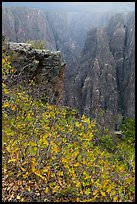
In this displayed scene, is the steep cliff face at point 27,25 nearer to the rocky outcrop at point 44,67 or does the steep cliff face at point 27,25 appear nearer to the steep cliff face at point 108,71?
the steep cliff face at point 108,71

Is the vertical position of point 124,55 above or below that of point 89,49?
below

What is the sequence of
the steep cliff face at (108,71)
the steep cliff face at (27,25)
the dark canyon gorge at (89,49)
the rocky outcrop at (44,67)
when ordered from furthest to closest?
1. the steep cliff face at (27,25)
2. the dark canyon gorge at (89,49)
3. the steep cliff face at (108,71)
4. the rocky outcrop at (44,67)

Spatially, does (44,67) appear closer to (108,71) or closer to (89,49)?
(108,71)

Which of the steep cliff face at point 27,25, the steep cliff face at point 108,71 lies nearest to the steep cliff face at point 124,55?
the steep cliff face at point 108,71

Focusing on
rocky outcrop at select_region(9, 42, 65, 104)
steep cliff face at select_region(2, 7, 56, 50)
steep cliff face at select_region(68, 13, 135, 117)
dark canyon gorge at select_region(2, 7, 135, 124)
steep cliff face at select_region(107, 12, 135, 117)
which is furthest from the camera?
steep cliff face at select_region(2, 7, 56, 50)

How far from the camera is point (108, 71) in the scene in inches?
3162

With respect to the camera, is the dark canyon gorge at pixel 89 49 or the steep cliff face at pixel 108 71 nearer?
the steep cliff face at pixel 108 71

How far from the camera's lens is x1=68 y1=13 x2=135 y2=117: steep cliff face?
7356cm

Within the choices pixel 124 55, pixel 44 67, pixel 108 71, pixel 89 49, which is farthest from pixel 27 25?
pixel 44 67

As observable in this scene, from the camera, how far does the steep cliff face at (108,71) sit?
73.6 meters

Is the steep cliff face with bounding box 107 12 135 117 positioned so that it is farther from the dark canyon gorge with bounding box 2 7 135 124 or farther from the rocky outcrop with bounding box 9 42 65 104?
the rocky outcrop with bounding box 9 42 65 104

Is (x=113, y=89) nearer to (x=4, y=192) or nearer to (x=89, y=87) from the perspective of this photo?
(x=89, y=87)

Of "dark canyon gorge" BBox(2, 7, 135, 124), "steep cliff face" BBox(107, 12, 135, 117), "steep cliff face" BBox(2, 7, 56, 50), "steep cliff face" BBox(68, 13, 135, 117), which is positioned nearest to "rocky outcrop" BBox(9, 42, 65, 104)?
"dark canyon gorge" BBox(2, 7, 135, 124)

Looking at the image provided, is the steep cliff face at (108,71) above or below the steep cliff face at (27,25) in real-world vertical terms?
below
